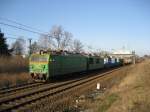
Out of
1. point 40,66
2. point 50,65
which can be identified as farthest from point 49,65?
point 40,66

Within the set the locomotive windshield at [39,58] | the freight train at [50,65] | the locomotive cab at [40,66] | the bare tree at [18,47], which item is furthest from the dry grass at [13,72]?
the bare tree at [18,47]

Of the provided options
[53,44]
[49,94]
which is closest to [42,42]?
[53,44]

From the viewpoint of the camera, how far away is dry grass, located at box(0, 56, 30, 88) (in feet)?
77.9

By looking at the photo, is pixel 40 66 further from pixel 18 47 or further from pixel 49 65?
pixel 18 47

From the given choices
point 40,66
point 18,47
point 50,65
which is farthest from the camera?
point 18,47

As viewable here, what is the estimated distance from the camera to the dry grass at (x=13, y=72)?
2374 centimetres

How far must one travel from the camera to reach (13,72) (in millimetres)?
31625

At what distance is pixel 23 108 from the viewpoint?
12.7m

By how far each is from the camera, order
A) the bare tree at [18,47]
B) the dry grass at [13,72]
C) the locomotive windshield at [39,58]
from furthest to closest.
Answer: the bare tree at [18,47]
the locomotive windshield at [39,58]
the dry grass at [13,72]

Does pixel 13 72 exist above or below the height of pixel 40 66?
below

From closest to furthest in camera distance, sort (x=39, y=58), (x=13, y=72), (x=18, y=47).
Result: 1. (x=39, y=58)
2. (x=13, y=72)
3. (x=18, y=47)

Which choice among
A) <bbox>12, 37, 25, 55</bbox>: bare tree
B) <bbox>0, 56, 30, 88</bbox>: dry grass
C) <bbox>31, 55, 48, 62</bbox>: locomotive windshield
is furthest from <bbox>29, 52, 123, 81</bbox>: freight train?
<bbox>12, 37, 25, 55</bbox>: bare tree

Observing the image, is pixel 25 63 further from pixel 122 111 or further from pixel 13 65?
pixel 122 111

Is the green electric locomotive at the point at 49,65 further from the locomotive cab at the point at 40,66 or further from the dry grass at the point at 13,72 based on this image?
the dry grass at the point at 13,72
